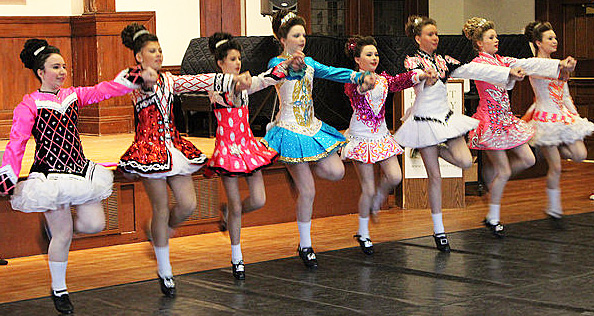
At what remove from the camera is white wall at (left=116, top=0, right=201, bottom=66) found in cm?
907

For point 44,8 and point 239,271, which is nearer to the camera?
point 239,271

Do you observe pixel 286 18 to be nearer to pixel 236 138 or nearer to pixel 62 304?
pixel 236 138

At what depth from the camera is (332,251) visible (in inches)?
216

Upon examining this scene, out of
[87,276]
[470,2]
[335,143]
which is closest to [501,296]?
[335,143]

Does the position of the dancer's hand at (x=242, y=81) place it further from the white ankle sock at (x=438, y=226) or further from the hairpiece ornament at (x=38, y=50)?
the white ankle sock at (x=438, y=226)

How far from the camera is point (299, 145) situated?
4.91m

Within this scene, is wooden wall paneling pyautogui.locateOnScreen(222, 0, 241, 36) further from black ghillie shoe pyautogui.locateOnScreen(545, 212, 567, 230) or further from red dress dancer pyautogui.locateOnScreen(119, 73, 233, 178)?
red dress dancer pyautogui.locateOnScreen(119, 73, 233, 178)

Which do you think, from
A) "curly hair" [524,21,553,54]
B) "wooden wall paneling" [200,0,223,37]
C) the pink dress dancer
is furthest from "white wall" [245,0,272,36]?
the pink dress dancer

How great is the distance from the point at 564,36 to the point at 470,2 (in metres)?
1.38

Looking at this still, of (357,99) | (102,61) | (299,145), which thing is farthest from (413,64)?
(102,61)

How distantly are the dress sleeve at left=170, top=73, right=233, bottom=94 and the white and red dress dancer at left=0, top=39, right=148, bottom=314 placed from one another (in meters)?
0.33

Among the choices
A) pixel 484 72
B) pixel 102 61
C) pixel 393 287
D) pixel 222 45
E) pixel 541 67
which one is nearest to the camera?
pixel 393 287

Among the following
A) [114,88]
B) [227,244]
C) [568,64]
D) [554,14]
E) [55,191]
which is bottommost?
[227,244]

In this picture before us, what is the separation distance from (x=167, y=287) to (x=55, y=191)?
2.45 ft
